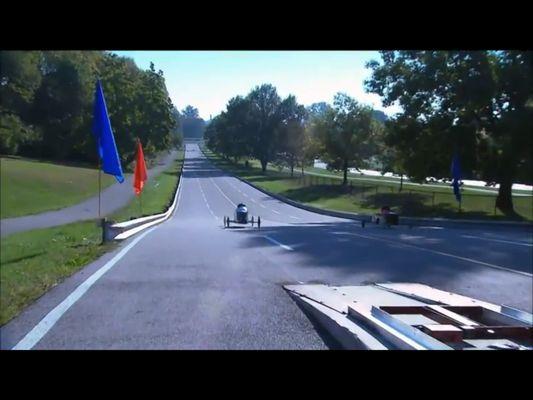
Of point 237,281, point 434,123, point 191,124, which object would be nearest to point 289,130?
point 191,124

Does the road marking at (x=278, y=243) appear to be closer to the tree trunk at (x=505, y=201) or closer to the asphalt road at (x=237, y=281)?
the asphalt road at (x=237, y=281)

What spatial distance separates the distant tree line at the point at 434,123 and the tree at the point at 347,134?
311 centimetres

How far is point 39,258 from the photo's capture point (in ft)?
31.6

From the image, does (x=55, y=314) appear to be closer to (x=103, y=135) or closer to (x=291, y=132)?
(x=103, y=135)

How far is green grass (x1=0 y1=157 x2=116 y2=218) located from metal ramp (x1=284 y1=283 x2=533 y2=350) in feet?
10.2

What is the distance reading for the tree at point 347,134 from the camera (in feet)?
66.7

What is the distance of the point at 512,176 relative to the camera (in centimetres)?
1406

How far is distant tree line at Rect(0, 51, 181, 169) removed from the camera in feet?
18.2

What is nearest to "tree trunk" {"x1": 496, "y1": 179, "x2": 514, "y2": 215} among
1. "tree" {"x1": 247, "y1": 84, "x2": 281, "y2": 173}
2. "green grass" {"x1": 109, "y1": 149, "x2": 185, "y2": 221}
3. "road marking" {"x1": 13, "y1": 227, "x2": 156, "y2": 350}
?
"tree" {"x1": 247, "y1": 84, "x2": 281, "y2": 173}

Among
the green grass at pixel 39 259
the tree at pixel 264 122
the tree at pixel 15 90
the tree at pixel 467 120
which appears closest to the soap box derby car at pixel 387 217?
the tree at pixel 467 120

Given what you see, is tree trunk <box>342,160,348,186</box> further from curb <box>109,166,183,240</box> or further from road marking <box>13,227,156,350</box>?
road marking <box>13,227,156,350</box>
